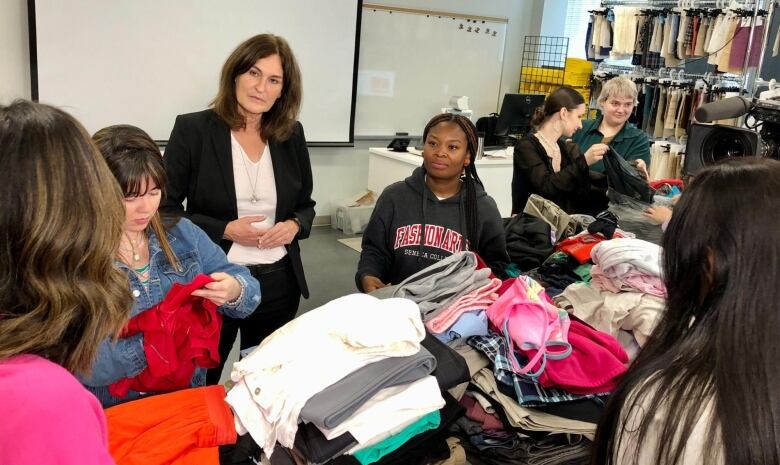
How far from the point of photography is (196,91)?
454 cm

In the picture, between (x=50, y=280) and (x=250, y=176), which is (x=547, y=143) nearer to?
(x=250, y=176)

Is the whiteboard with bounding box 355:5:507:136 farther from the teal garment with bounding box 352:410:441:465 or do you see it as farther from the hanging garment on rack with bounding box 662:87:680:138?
the teal garment with bounding box 352:410:441:465

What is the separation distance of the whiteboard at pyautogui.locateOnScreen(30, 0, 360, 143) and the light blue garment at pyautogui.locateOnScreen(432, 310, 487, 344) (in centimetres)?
324

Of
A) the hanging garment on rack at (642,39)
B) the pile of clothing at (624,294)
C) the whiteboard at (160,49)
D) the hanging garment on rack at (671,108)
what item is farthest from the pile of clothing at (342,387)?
the hanging garment on rack at (642,39)

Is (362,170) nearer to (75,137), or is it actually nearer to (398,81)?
(398,81)

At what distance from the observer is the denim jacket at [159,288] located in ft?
4.00

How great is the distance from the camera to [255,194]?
203 cm

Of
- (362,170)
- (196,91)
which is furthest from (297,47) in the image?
(362,170)

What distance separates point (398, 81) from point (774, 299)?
5.05 metres

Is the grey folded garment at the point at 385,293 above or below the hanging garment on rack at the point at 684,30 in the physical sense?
below

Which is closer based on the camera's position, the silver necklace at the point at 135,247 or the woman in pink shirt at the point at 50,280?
the woman in pink shirt at the point at 50,280

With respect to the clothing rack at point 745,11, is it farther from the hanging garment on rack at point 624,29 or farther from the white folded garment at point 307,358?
the white folded garment at point 307,358

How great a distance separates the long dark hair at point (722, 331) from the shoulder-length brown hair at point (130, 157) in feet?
3.45

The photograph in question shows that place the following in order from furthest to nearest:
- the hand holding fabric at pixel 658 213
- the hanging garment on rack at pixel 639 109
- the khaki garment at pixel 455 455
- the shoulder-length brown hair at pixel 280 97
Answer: the hanging garment on rack at pixel 639 109, the hand holding fabric at pixel 658 213, the shoulder-length brown hair at pixel 280 97, the khaki garment at pixel 455 455
